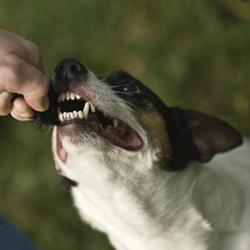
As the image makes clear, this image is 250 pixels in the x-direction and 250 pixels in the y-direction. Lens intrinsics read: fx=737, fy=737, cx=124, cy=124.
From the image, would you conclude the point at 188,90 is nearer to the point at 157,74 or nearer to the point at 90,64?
the point at 157,74

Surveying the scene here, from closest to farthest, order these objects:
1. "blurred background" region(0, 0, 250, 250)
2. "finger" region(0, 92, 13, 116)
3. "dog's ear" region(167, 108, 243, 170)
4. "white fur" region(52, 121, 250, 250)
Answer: "finger" region(0, 92, 13, 116) < "white fur" region(52, 121, 250, 250) < "dog's ear" region(167, 108, 243, 170) < "blurred background" region(0, 0, 250, 250)

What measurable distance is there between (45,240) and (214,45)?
1512 mm

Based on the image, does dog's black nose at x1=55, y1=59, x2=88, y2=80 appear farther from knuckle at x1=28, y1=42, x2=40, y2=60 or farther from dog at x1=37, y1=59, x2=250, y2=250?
knuckle at x1=28, y1=42, x2=40, y2=60

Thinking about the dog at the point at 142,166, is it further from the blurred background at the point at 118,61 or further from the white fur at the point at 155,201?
the blurred background at the point at 118,61

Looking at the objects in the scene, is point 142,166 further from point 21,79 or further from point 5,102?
point 21,79

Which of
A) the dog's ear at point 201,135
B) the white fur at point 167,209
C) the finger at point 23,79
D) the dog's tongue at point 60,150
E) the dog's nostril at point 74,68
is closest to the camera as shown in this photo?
the finger at point 23,79

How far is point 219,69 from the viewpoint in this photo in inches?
168

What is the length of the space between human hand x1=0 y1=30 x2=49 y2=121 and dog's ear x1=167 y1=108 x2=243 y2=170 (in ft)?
3.19

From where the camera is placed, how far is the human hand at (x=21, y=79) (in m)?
2.04

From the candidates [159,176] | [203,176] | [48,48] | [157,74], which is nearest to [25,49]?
[159,176]

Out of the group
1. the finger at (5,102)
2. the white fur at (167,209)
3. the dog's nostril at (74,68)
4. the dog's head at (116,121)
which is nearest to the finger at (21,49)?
the finger at (5,102)

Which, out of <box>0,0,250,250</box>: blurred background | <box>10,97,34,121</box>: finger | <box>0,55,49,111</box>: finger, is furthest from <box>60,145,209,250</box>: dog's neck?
<box>0,0,250,250</box>: blurred background

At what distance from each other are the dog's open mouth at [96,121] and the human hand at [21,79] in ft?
1.00

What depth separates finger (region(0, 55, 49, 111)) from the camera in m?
2.04
